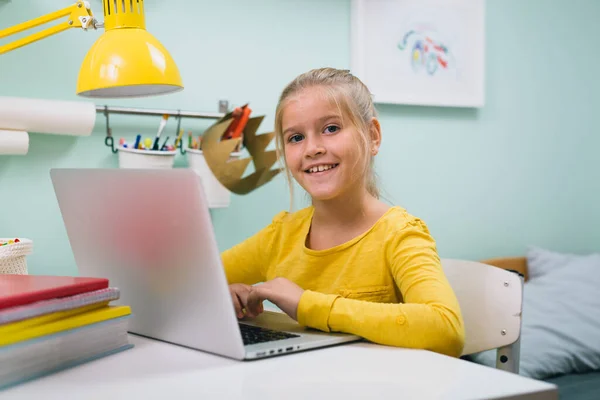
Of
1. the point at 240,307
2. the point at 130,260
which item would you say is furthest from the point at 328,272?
the point at 130,260

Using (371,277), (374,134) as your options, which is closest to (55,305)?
(371,277)

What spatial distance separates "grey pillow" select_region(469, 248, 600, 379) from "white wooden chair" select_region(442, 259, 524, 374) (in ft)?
1.64

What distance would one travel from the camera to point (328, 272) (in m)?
1.10

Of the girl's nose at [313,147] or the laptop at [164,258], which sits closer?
the laptop at [164,258]

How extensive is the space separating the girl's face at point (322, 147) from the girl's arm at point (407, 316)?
0.23 metres

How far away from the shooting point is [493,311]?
3.53 feet

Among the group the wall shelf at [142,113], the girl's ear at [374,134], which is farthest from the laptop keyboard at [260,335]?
the wall shelf at [142,113]

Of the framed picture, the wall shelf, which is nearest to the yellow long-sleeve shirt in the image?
the wall shelf

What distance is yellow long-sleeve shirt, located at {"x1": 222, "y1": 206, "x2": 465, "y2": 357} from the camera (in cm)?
82

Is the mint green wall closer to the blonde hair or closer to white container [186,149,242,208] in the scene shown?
white container [186,149,242,208]

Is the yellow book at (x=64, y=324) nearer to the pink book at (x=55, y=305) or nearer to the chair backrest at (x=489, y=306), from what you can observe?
the pink book at (x=55, y=305)

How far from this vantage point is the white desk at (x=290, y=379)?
0.60 m

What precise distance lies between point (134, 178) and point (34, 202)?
848mm

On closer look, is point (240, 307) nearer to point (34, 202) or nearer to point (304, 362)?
point (304, 362)
